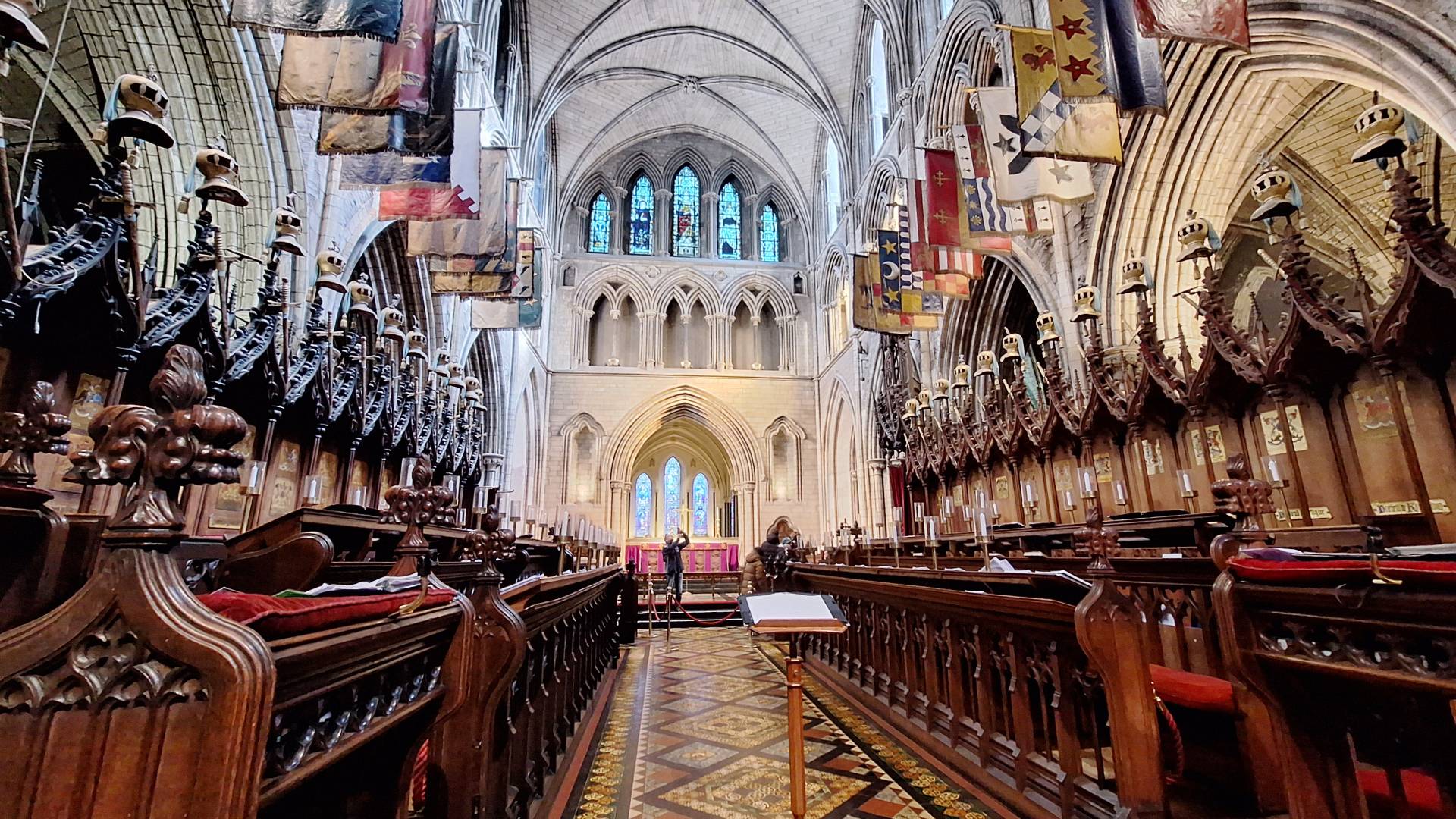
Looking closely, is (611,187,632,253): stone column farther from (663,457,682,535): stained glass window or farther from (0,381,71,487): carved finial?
(0,381,71,487): carved finial

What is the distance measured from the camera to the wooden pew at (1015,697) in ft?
6.09

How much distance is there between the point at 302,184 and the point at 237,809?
6.28 m

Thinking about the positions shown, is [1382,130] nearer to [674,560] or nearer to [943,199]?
[943,199]

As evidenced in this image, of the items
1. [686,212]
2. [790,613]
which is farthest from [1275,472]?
[686,212]

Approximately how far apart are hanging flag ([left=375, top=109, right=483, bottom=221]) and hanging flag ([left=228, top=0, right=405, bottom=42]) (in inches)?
74.4

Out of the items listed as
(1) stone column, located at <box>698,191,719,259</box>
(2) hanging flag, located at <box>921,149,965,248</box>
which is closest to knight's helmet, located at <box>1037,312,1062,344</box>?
(2) hanging flag, located at <box>921,149,965,248</box>

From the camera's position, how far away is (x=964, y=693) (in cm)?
303

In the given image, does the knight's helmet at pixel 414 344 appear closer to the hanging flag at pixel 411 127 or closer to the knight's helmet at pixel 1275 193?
the hanging flag at pixel 411 127

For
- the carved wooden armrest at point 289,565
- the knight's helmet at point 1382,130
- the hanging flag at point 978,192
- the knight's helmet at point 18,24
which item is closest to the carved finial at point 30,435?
the carved wooden armrest at point 289,565

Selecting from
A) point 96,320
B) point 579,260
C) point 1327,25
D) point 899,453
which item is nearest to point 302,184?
point 96,320

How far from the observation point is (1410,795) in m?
1.68

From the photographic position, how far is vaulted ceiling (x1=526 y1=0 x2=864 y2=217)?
46.6 ft

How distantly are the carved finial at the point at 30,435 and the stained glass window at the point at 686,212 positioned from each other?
16945 mm

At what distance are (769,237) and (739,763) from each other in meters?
17.4
